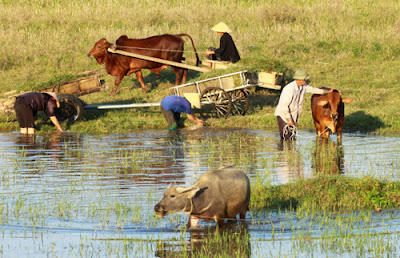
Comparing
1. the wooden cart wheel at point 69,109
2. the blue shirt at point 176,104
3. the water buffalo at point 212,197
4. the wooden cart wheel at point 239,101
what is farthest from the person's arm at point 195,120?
the water buffalo at point 212,197

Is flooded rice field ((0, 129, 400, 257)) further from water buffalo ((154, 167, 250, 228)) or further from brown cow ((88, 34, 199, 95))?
brown cow ((88, 34, 199, 95))

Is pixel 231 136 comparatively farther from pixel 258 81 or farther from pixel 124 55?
pixel 124 55

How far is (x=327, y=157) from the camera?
1237cm

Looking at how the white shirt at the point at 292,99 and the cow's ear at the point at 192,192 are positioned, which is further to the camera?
the white shirt at the point at 292,99

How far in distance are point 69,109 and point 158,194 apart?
8.38m

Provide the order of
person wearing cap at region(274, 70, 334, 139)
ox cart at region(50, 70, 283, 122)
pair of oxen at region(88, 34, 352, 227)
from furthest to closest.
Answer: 1. ox cart at region(50, 70, 283, 122)
2. person wearing cap at region(274, 70, 334, 139)
3. pair of oxen at region(88, 34, 352, 227)

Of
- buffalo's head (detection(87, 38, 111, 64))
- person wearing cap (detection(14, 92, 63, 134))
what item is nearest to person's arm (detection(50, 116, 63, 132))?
person wearing cap (detection(14, 92, 63, 134))

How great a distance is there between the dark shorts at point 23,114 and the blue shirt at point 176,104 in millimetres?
3190

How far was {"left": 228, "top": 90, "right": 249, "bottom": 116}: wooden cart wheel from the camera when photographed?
1745 cm

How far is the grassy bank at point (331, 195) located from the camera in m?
9.02

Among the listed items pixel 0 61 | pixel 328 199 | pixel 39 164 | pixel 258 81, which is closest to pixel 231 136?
pixel 258 81

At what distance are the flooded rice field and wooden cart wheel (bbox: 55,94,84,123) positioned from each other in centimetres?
129

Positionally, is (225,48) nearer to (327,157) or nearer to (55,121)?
(55,121)

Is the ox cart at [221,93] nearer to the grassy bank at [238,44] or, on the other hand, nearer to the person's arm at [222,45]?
the grassy bank at [238,44]
